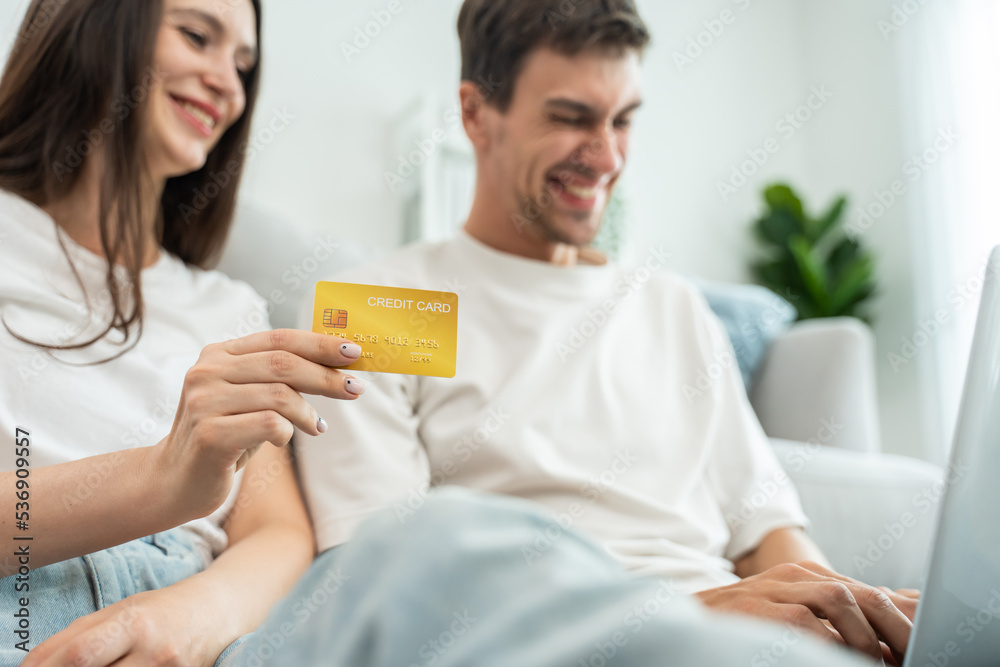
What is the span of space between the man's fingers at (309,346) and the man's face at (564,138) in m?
0.57

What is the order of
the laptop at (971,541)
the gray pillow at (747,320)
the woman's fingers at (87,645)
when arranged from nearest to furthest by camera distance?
the laptop at (971,541) < the woman's fingers at (87,645) < the gray pillow at (747,320)

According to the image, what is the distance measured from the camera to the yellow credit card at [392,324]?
1.84 feet

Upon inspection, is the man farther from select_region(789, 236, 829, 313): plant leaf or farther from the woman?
select_region(789, 236, 829, 313): plant leaf

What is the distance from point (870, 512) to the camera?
111cm

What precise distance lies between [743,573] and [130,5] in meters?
1.10

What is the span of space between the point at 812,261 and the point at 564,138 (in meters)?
2.21

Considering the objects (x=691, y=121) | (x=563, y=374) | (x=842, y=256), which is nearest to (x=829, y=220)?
(x=842, y=256)

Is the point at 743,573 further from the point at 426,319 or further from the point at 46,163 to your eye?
the point at 46,163

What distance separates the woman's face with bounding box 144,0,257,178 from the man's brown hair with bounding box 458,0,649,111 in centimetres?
36

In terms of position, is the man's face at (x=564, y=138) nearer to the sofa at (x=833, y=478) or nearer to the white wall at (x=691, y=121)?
the sofa at (x=833, y=478)

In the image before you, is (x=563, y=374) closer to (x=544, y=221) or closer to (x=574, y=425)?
(x=574, y=425)

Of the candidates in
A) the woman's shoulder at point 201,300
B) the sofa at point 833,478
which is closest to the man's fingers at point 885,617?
the sofa at point 833,478

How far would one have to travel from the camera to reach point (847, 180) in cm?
321

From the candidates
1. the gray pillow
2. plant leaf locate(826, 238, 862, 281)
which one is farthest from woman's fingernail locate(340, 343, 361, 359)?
plant leaf locate(826, 238, 862, 281)
